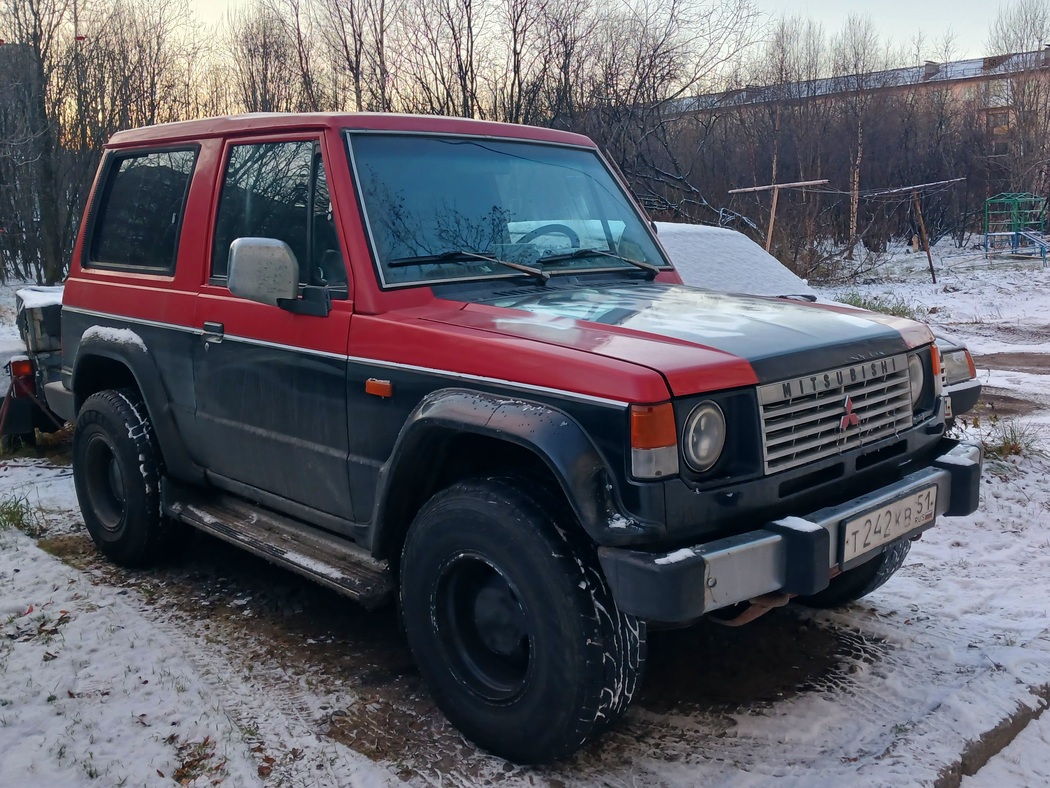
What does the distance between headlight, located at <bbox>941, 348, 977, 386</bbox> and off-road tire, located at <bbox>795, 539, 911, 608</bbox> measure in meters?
1.30

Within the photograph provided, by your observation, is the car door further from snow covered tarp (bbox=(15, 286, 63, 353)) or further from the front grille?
snow covered tarp (bbox=(15, 286, 63, 353))

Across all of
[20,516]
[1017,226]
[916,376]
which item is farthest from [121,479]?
[1017,226]

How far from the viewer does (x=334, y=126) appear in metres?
3.31

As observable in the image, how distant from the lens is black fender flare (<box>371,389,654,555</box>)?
236 centimetres

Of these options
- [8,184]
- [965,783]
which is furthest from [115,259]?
[8,184]

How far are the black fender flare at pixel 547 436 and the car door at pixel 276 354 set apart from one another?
52cm

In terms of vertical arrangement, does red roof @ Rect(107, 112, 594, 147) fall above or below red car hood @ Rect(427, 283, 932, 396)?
above

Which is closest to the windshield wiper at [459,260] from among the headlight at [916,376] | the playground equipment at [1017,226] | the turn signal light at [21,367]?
the headlight at [916,376]

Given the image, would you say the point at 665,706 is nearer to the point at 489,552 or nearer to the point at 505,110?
the point at 489,552

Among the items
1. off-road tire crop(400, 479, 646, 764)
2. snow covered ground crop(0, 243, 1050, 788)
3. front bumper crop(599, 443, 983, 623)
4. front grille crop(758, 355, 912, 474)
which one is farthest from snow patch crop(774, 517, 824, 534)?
snow covered ground crop(0, 243, 1050, 788)

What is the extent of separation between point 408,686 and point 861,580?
6.07 feet

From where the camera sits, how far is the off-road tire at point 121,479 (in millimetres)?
4180

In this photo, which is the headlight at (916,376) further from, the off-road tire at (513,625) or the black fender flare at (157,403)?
the black fender flare at (157,403)

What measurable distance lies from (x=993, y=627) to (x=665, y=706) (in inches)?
59.4
